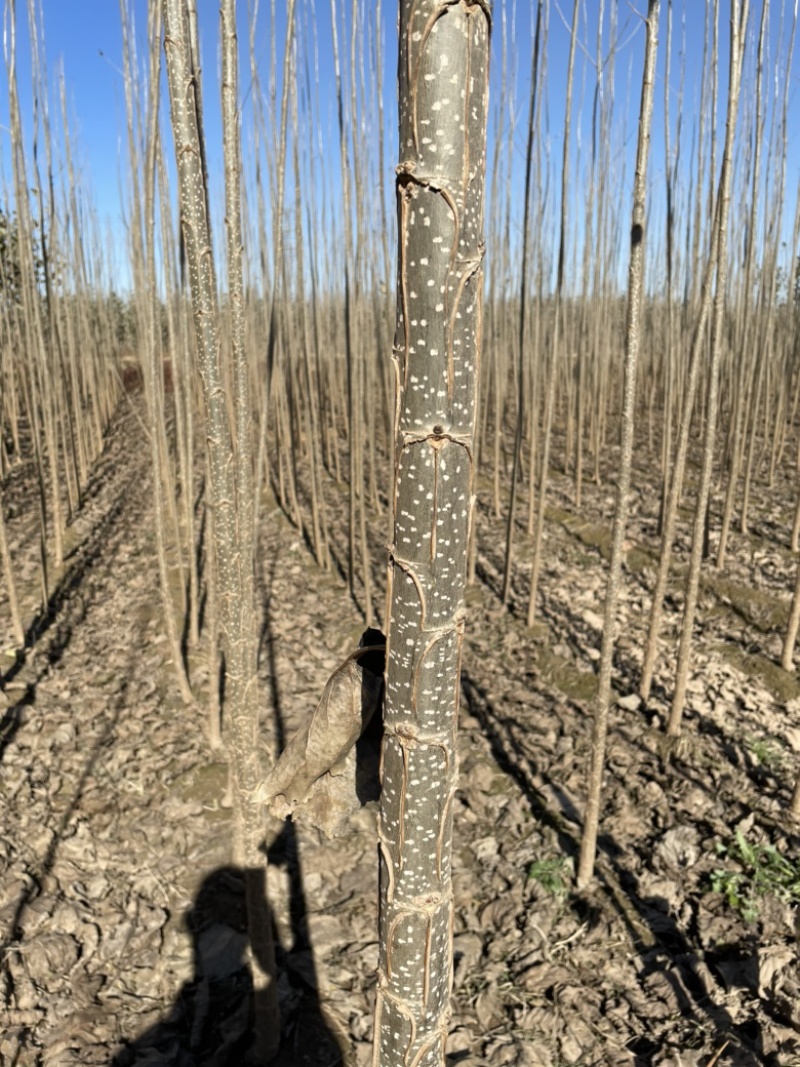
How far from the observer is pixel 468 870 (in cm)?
247

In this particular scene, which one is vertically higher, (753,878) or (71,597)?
(71,597)

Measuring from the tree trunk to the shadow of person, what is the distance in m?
1.33

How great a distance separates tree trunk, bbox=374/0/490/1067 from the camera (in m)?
0.59

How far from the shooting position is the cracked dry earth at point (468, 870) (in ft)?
6.17

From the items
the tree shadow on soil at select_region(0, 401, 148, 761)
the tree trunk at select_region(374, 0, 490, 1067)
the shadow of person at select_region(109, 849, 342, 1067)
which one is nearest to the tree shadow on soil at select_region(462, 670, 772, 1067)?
the shadow of person at select_region(109, 849, 342, 1067)

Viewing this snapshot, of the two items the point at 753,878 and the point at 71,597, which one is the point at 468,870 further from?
the point at 71,597

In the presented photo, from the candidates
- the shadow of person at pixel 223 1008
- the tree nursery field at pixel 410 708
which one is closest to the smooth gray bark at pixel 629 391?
the tree nursery field at pixel 410 708

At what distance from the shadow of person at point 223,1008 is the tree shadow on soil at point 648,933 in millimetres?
880

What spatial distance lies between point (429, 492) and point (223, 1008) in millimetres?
1996

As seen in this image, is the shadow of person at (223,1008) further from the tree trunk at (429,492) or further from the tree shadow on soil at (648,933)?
the tree trunk at (429,492)

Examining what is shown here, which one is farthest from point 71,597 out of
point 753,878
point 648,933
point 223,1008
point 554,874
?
point 753,878

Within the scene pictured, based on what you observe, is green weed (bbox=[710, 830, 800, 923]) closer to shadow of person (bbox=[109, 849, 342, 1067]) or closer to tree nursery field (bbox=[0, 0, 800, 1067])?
tree nursery field (bbox=[0, 0, 800, 1067])

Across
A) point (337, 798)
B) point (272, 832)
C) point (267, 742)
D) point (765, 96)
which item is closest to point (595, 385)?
point (765, 96)

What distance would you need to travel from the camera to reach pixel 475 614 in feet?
13.8
